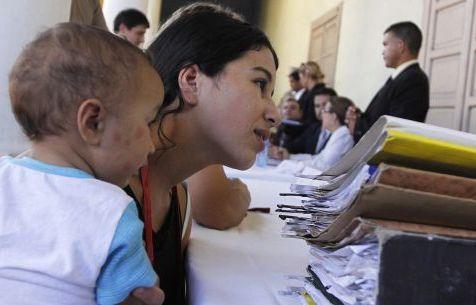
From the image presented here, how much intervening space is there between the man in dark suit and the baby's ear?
3.08 meters

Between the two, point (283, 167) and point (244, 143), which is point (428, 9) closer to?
point (283, 167)

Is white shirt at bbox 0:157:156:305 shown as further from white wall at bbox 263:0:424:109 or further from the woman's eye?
white wall at bbox 263:0:424:109

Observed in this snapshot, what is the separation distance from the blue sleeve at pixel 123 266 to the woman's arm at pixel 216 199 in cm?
49

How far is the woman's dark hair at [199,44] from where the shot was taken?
0.89m

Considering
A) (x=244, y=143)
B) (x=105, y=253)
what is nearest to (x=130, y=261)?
(x=105, y=253)

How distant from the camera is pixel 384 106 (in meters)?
3.61

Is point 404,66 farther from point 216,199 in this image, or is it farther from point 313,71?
point 216,199

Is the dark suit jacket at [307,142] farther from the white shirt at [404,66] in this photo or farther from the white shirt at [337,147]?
the white shirt at [404,66]

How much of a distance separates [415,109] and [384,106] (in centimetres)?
24

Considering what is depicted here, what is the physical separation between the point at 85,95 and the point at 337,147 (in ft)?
9.35

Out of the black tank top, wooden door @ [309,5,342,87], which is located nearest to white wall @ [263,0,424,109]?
wooden door @ [309,5,342,87]

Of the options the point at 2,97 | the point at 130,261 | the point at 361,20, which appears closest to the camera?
the point at 130,261

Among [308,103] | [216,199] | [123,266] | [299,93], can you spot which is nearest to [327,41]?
[299,93]

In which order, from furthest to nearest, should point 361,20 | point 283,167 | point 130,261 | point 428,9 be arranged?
point 361,20 → point 428,9 → point 283,167 → point 130,261
